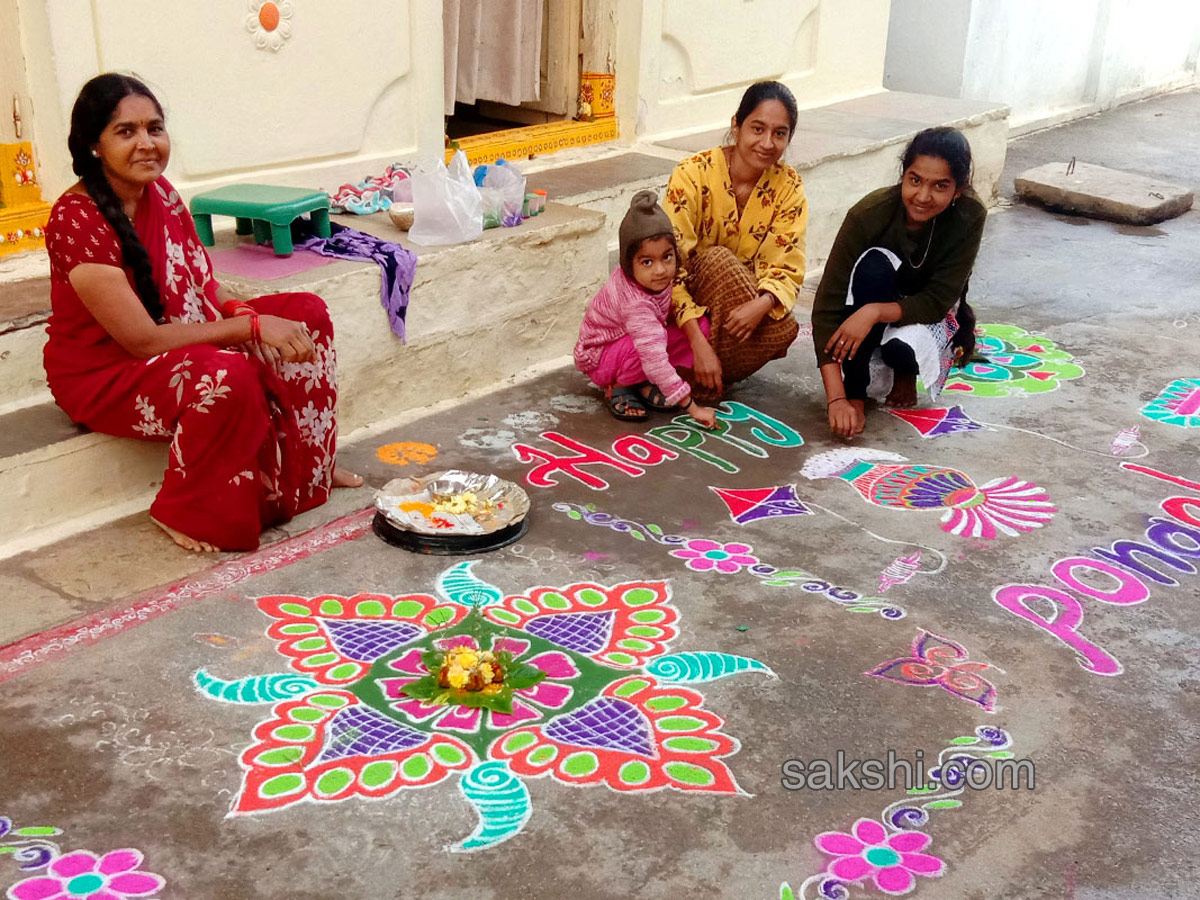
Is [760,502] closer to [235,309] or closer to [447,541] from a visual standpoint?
[447,541]

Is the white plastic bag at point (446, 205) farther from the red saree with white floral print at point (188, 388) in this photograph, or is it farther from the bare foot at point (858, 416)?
the bare foot at point (858, 416)

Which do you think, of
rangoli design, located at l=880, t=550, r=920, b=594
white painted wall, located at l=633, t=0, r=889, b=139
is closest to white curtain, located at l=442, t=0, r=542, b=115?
white painted wall, located at l=633, t=0, r=889, b=139

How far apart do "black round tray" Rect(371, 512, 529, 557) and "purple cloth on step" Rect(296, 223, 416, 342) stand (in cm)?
97

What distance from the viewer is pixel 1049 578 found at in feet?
11.6

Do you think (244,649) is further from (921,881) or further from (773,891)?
(921,881)

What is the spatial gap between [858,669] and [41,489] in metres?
2.20

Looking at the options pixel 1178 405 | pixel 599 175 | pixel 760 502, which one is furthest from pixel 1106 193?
pixel 760 502

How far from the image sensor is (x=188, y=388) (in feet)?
10.9

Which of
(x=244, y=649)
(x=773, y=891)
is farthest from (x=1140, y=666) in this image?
(x=244, y=649)

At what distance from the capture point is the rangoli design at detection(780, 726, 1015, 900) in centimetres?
238

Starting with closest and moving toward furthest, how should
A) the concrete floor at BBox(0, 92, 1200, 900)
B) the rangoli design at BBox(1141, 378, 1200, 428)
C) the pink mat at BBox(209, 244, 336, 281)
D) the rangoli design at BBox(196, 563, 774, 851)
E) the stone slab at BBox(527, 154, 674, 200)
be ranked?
the concrete floor at BBox(0, 92, 1200, 900), the rangoli design at BBox(196, 563, 774, 851), the pink mat at BBox(209, 244, 336, 281), the rangoli design at BBox(1141, 378, 1200, 428), the stone slab at BBox(527, 154, 674, 200)

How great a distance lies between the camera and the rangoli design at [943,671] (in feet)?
9.80

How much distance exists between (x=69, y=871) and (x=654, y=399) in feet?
Result: 8.74

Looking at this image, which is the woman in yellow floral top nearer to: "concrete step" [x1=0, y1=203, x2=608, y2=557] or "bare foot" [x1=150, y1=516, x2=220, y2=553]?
"concrete step" [x1=0, y1=203, x2=608, y2=557]
